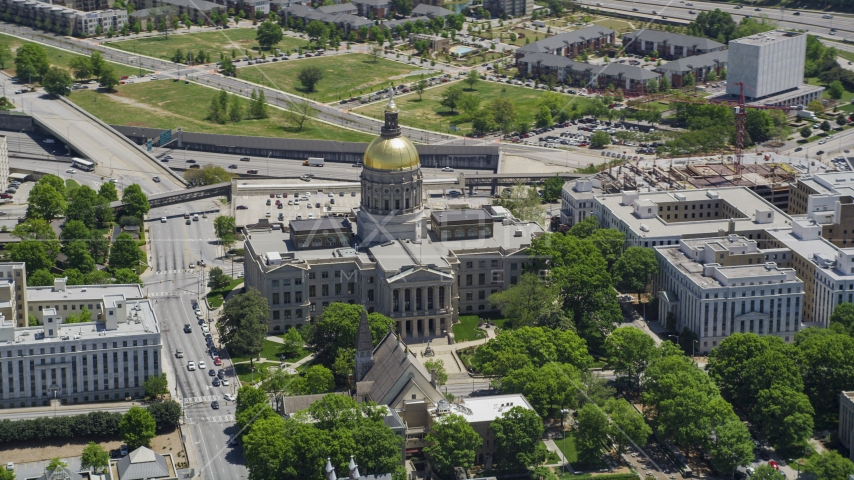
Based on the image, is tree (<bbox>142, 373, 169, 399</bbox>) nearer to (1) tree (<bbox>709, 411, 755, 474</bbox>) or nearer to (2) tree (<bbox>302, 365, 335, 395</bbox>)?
(2) tree (<bbox>302, 365, 335, 395</bbox>)

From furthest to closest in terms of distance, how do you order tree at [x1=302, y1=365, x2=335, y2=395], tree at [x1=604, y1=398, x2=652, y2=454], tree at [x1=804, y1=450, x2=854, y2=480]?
tree at [x1=302, y1=365, x2=335, y2=395] < tree at [x1=604, y1=398, x2=652, y2=454] < tree at [x1=804, y1=450, x2=854, y2=480]

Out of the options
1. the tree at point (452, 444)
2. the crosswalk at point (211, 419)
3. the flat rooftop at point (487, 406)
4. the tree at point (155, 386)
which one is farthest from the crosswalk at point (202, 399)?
the tree at point (452, 444)

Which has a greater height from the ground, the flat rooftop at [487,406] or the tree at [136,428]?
the flat rooftop at [487,406]

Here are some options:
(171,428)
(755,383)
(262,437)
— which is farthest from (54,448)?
(755,383)

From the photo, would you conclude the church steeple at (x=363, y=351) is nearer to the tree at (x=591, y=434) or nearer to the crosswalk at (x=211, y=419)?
the crosswalk at (x=211, y=419)

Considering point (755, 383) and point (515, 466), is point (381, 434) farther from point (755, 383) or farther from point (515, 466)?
point (755, 383)

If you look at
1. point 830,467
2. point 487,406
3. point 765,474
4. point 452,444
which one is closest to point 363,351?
point 487,406

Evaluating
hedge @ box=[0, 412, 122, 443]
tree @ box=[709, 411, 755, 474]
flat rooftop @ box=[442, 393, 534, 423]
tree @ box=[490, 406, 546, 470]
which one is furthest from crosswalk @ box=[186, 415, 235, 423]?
tree @ box=[709, 411, 755, 474]
